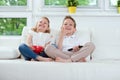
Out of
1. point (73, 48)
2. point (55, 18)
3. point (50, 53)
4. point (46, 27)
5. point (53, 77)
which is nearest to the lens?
point (53, 77)

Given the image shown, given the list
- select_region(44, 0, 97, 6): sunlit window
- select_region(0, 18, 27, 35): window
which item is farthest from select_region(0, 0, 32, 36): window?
select_region(44, 0, 97, 6): sunlit window

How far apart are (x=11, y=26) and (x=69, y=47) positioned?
4.68 feet

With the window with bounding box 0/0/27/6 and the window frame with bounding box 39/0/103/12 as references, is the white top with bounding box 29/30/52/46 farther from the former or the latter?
the window with bounding box 0/0/27/6

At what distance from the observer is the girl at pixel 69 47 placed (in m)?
2.67

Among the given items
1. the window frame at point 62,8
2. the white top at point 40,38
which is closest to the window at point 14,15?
the window frame at point 62,8

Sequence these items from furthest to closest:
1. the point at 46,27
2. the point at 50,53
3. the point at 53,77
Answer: the point at 46,27
the point at 50,53
the point at 53,77

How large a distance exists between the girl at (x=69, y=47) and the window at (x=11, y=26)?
114cm

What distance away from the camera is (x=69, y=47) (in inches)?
120

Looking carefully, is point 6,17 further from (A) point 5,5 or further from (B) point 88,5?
(B) point 88,5

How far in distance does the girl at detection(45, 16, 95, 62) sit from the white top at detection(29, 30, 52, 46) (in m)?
0.13

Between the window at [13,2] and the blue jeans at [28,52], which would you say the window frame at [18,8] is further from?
the blue jeans at [28,52]

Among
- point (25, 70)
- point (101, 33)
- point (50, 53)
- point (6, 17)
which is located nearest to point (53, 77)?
point (25, 70)

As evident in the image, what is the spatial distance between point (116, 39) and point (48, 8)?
122cm

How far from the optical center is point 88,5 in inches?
160
